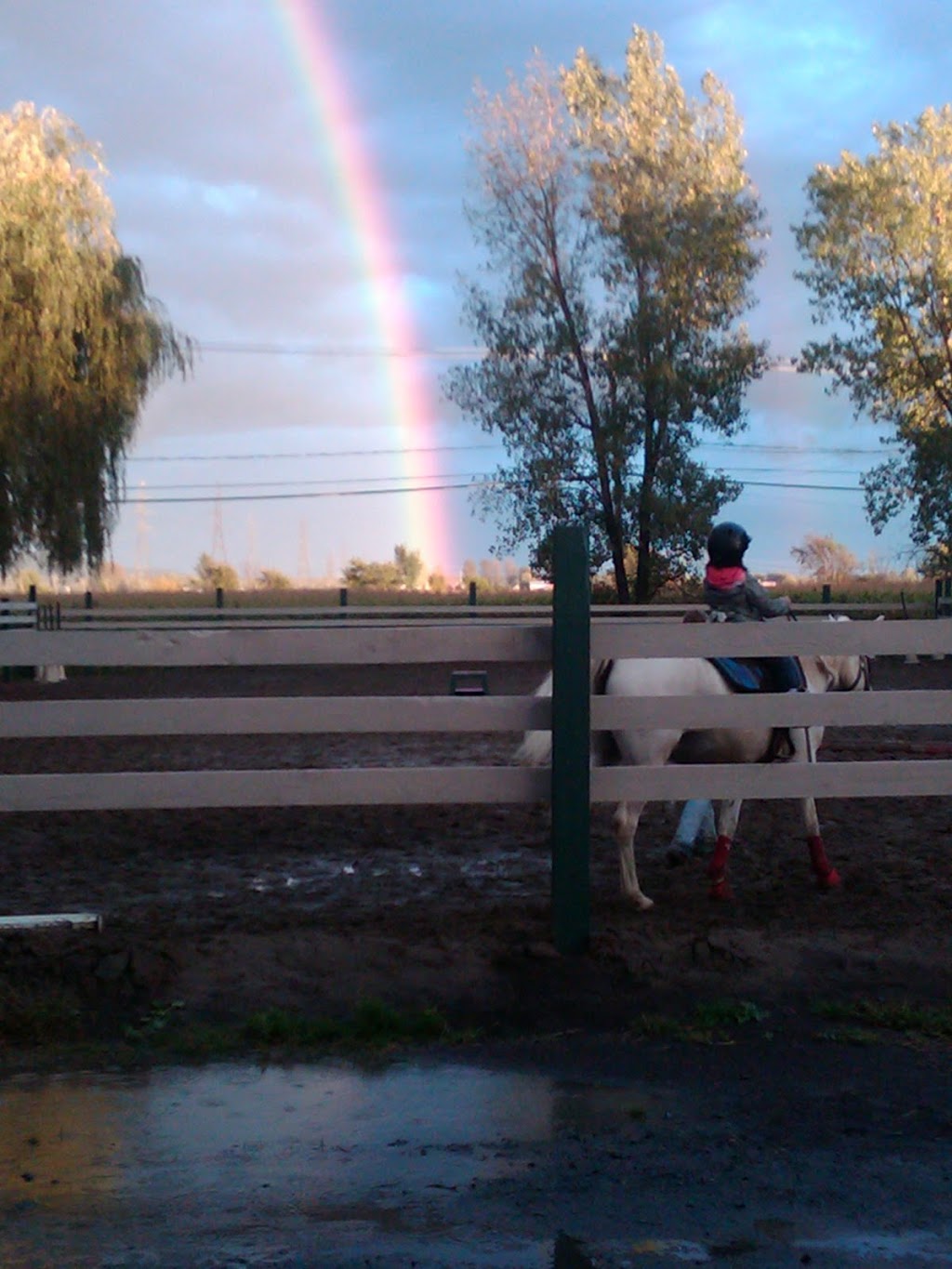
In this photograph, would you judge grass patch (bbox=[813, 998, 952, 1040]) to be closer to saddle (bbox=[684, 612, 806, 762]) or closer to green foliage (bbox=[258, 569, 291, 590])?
saddle (bbox=[684, 612, 806, 762])

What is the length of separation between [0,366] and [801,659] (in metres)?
23.5

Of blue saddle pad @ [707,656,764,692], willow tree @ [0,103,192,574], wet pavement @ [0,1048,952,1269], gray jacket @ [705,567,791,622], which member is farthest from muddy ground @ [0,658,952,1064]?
willow tree @ [0,103,192,574]

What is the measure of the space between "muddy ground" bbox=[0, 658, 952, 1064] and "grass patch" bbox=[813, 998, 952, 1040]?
10cm

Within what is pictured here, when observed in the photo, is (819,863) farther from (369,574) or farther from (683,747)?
(369,574)

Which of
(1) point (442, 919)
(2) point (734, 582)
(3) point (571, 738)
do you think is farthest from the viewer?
(2) point (734, 582)

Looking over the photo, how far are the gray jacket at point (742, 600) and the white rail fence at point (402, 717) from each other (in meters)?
1.23

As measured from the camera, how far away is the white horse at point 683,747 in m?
6.29

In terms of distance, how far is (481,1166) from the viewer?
3.52m

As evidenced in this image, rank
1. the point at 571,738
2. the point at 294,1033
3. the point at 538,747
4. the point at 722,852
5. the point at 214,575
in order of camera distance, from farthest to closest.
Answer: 1. the point at 214,575
2. the point at 722,852
3. the point at 538,747
4. the point at 571,738
5. the point at 294,1033

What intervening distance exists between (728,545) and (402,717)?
237 centimetres

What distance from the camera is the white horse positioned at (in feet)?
20.6

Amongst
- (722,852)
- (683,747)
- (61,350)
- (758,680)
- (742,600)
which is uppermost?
(61,350)

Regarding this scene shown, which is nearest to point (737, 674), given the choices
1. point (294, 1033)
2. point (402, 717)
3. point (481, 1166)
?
point (402, 717)

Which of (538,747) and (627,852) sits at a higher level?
(538,747)
